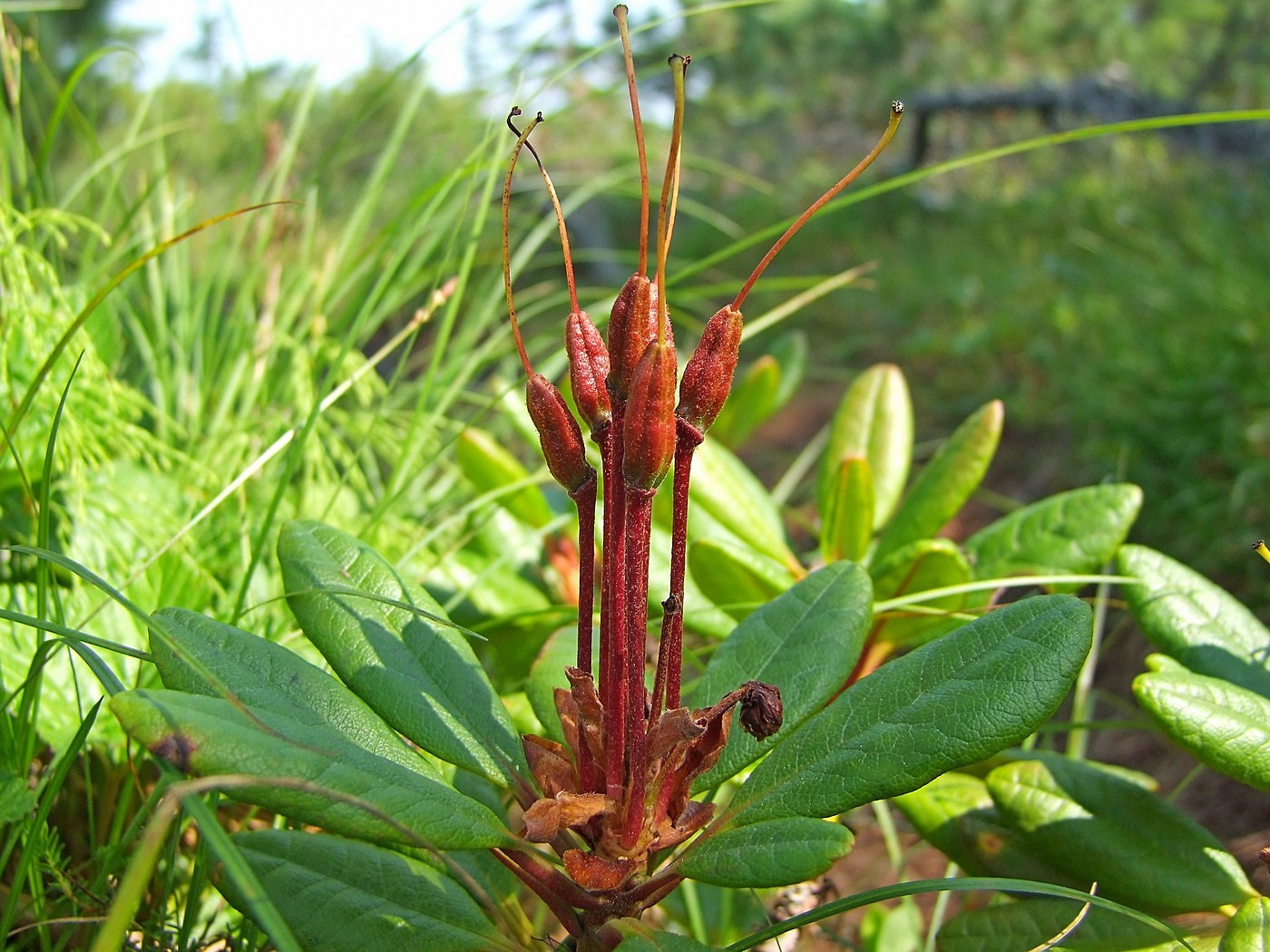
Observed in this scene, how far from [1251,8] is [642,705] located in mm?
5220

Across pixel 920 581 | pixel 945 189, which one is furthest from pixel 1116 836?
pixel 945 189

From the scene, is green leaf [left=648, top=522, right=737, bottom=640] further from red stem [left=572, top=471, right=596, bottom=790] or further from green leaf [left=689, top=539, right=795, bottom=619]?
red stem [left=572, top=471, right=596, bottom=790]

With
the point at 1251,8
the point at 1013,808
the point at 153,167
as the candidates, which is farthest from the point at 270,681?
the point at 1251,8

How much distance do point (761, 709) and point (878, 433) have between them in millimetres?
760

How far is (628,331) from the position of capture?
69 cm

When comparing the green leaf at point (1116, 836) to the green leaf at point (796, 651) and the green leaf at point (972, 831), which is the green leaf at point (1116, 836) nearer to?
the green leaf at point (972, 831)

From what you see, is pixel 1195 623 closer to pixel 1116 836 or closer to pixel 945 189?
pixel 1116 836

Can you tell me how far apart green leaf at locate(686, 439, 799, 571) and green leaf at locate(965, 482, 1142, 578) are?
254 millimetres

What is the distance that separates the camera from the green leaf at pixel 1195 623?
0.94m

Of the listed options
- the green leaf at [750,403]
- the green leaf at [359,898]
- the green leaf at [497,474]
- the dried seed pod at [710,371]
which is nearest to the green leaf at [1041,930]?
the green leaf at [359,898]

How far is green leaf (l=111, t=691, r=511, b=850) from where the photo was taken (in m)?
0.61

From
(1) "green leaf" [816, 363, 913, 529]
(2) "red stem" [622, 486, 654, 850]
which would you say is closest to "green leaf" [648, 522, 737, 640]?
(1) "green leaf" [816, 363, 913, 529]

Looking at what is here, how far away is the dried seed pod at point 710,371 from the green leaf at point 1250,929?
1.70ft

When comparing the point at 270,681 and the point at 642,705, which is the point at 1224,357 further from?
the point at 270,681
